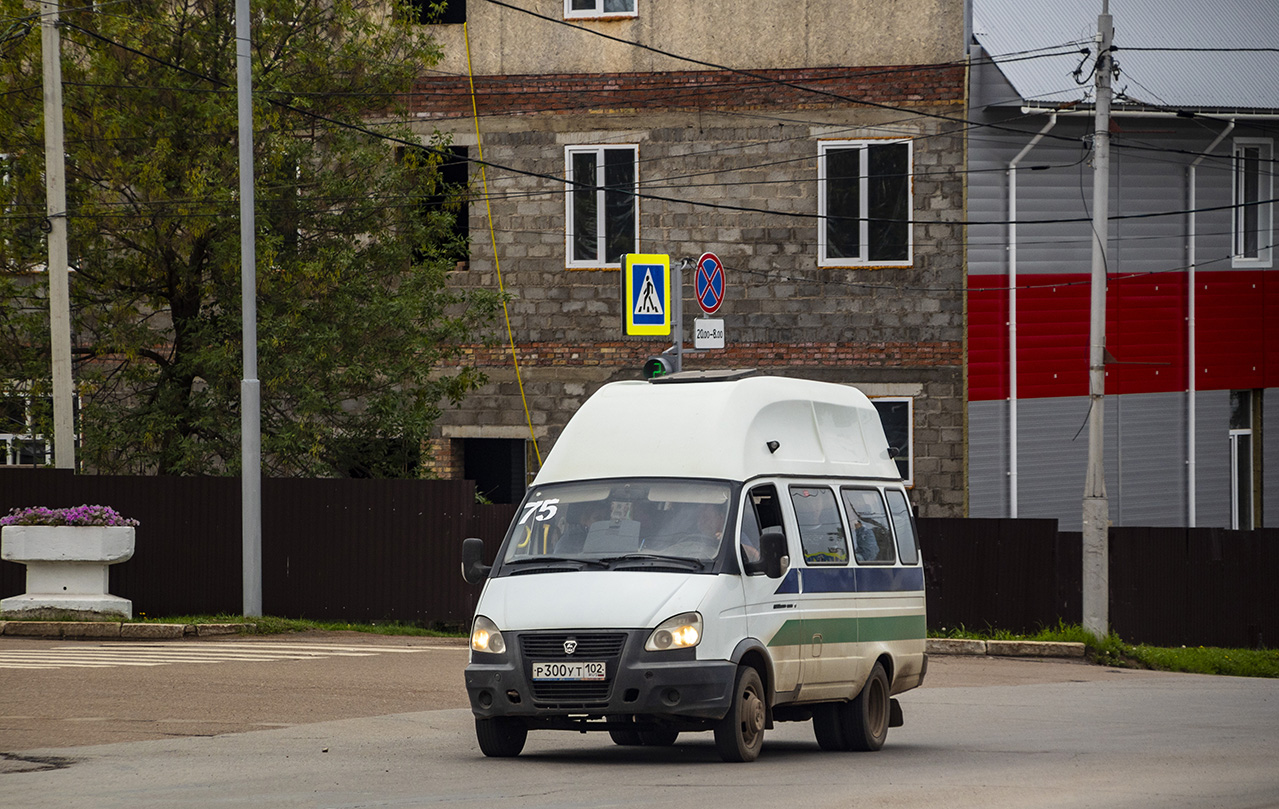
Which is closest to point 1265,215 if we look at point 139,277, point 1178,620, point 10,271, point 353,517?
point 1178,620

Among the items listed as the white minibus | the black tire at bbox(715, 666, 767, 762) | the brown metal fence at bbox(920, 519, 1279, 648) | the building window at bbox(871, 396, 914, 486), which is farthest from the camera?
the building window at bbox(871, 396, 914, 486)

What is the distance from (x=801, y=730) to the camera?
13.9 metres

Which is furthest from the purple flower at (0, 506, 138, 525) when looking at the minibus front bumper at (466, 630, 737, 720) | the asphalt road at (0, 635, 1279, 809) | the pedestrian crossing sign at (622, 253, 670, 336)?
the minibus front bumper at (466, 630, 737, 720)

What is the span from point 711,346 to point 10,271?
405 inches

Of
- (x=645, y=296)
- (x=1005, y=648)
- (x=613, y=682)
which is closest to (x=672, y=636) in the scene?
(x=613, y=682)

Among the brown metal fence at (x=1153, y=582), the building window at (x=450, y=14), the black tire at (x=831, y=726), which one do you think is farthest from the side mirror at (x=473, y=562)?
the building window at (x=450, y=14)

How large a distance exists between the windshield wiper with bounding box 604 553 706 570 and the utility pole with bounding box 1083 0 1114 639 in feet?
36.5

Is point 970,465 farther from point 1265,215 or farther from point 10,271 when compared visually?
point 10,271

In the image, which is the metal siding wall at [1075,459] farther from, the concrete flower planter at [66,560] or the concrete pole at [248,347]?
the concrete flower planter at [66,560]

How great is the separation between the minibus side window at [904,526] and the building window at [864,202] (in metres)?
13.3

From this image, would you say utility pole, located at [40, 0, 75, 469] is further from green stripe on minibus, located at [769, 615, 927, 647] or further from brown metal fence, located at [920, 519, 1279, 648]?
green stripe on minibus, located at [769, 615, 927, 647]

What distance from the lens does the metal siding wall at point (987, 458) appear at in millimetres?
25781

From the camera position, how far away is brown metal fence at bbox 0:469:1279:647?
21.5 metres

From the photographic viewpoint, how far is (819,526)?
11688 mm
